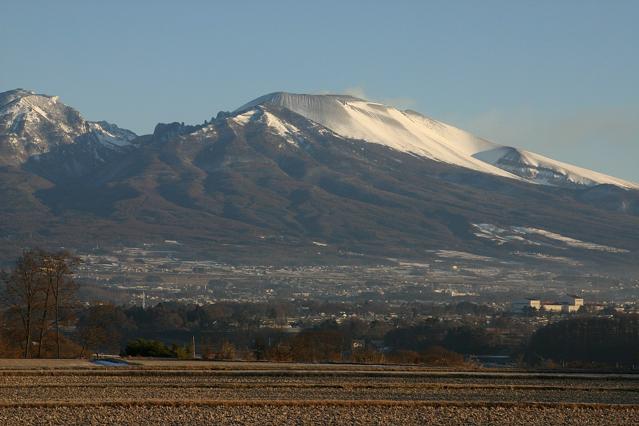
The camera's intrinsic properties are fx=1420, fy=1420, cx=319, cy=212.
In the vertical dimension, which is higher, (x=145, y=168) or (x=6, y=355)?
(x=145, y=168)

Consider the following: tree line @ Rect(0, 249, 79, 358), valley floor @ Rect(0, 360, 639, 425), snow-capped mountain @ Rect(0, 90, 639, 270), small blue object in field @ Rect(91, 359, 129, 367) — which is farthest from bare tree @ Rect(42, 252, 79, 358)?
snow-capped mountain @ Rect(0, 90, 639, 270)

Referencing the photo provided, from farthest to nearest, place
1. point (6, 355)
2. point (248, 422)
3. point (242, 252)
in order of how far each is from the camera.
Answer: point (242, 252)
point (6, 355)
point (248, 422)

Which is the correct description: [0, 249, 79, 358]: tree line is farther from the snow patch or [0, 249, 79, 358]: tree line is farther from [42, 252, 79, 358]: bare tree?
the snow patch

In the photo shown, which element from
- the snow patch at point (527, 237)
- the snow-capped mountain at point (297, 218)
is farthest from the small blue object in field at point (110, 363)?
the snow patch at point (527, 237)

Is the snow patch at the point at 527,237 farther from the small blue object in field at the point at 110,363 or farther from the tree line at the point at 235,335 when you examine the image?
the small blue object in field at the point at 110,363

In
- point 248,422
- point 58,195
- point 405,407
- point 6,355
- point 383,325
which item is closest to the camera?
point 248,422

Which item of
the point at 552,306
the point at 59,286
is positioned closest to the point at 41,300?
the point at 59,286

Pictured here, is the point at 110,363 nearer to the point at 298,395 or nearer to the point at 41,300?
the point at 41,300

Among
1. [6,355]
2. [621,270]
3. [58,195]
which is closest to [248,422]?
[6,355]

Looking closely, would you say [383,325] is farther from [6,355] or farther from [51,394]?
[51,394]
